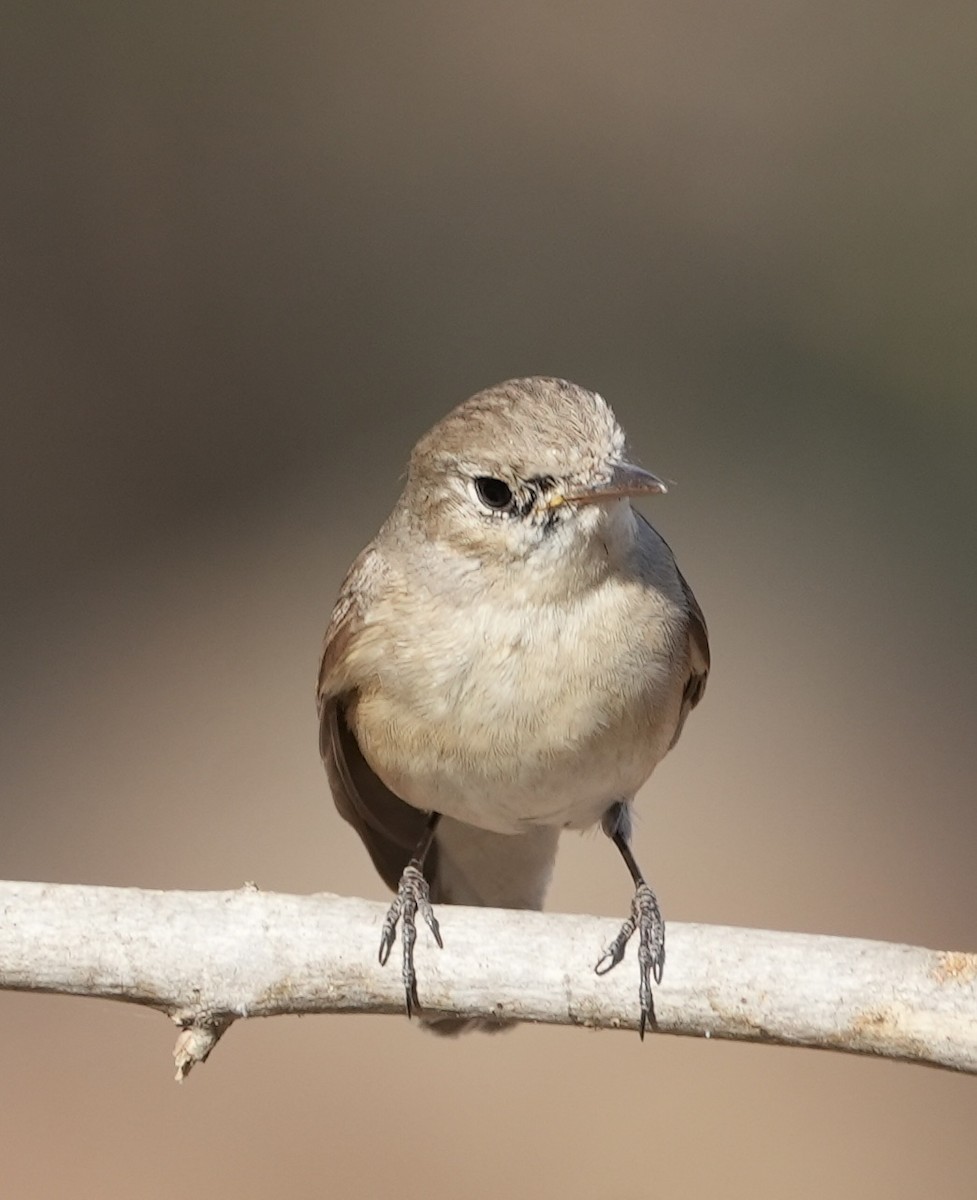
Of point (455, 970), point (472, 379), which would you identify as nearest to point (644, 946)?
point (455, 970)

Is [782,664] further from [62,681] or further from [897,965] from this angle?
[897,965]

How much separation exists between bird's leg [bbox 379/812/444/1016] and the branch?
0.04 feet

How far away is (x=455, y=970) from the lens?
1938mm

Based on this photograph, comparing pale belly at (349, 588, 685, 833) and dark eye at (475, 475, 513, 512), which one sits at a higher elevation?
dark eye at (475, 475, 513, 512)

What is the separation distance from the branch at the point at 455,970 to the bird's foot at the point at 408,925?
0.04 ft

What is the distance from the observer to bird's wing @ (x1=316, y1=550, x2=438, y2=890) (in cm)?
229

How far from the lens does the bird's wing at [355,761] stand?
7.50ft

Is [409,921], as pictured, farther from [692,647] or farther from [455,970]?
[692,647]

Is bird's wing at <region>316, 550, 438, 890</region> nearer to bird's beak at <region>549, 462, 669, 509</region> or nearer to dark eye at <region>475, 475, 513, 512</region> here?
dark eye at <region>475, 475, 513, 512</region>

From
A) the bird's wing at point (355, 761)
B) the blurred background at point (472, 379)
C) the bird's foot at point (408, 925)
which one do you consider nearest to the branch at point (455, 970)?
the bird's foot at point (408, 925)

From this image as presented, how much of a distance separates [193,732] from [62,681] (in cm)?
35

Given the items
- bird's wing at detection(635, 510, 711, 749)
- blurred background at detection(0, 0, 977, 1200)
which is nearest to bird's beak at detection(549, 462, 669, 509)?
bird's wing at detection(635, 510, 711, 749)

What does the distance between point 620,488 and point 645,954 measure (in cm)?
57

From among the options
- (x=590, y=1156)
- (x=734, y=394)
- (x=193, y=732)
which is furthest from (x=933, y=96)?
(x=590, y=1156)
